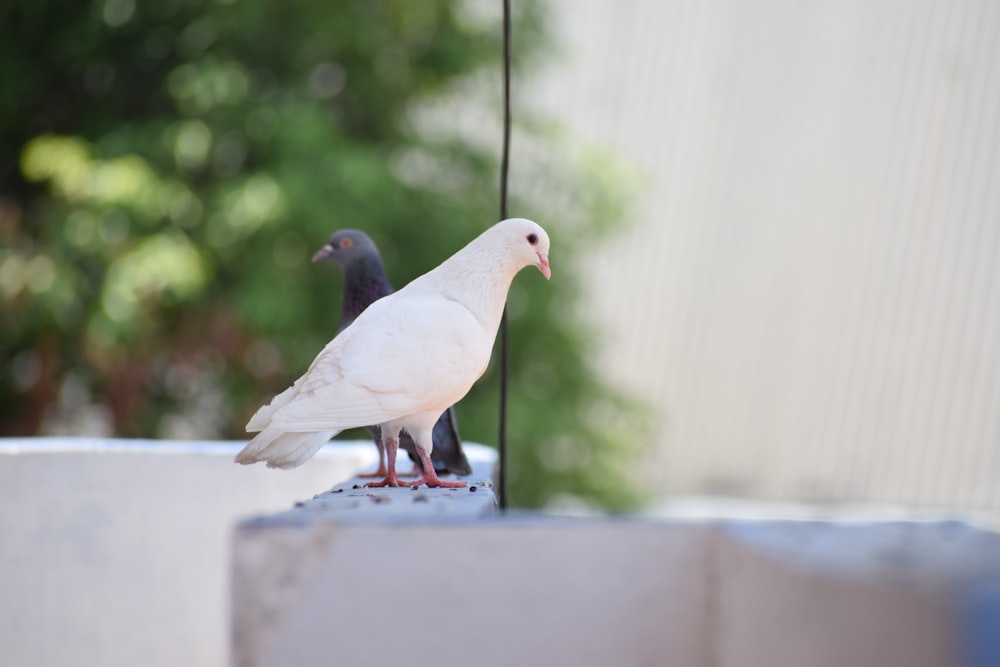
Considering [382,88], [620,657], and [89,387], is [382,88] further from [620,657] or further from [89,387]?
[620,657]

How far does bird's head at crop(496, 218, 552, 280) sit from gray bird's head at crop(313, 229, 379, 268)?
1.15ft

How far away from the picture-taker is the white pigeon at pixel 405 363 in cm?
129

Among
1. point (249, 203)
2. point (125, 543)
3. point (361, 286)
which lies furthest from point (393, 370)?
point (249, 203)

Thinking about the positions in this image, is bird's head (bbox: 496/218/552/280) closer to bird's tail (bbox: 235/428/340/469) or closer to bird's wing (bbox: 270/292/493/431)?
bird's wing (bbox: 270/292/493/431)

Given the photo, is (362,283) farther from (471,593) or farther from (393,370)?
(471,593)

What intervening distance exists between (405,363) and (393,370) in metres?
0.02

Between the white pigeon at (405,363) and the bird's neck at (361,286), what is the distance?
281mm

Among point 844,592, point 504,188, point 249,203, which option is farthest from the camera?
point 249,203

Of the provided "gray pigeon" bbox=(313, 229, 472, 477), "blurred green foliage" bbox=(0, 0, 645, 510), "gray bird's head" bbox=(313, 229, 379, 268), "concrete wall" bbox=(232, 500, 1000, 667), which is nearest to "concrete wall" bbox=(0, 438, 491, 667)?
"gray pigeon" bbox=(313, 229, 472, 477)

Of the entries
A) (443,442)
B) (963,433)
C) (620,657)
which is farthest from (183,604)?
(963,433)

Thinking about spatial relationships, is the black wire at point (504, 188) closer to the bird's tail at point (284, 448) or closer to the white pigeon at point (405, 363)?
the white pigeon at point (405, 363)

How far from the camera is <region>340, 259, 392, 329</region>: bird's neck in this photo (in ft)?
5.56

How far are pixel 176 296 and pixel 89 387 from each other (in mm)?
1032

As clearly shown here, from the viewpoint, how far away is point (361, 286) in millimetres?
1699
